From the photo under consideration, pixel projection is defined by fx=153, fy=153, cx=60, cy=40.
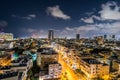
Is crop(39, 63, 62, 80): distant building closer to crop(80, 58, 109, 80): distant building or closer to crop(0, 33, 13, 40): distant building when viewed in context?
crop(80, 58, 109, 80): distant building

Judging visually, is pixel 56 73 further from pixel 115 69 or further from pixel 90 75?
pixel 115 69

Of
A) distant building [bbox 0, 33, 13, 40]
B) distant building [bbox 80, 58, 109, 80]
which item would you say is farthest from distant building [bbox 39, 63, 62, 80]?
distant building [bbox 0, 33, 13, 40]

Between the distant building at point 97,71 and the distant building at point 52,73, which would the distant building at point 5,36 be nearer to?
the distant building at point 52,73

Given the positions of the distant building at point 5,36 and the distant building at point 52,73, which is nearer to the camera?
the distant building at point 52,73

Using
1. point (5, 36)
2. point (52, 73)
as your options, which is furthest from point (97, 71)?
point (5, 36)

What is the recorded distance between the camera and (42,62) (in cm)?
1320

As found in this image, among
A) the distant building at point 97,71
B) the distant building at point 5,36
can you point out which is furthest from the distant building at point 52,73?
the distant building at point 5,36

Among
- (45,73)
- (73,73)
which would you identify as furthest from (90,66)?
(45,73)

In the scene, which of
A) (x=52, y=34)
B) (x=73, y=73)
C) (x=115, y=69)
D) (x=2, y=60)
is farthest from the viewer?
(x=52, y=34)

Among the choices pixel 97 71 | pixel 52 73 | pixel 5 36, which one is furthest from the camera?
pixel 5 36

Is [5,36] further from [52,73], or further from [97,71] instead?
[97,71]

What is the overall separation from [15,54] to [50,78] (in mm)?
9077

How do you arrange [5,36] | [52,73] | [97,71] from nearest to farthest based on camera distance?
1. [52,73]
2. [97,71]
3. [5,36]

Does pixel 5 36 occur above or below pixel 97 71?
above
